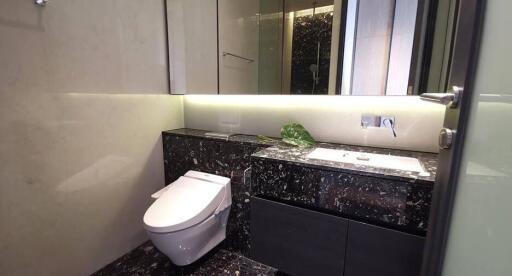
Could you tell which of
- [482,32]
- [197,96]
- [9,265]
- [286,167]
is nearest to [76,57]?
[197,96]

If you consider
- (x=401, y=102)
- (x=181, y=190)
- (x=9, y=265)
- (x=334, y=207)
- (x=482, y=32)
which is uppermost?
(x=482, y=32)

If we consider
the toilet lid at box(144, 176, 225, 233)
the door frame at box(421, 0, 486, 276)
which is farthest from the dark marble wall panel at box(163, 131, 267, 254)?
the door frame at box(421, 0, 486, 276)

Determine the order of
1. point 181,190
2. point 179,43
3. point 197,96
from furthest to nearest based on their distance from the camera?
point 197,96, point 179,43, point 181,190

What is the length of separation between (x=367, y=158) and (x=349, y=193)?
0.94ft

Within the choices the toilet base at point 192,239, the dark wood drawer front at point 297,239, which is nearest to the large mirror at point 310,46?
the dark wood drawer front at point 297,239

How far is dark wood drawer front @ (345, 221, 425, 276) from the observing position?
0.89 m

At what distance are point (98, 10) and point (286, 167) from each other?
1347 mm

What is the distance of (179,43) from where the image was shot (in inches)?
70.1

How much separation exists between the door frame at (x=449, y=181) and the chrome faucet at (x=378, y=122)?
655mm

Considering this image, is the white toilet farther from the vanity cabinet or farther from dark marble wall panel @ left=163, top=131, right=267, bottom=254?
the vanity cabinet

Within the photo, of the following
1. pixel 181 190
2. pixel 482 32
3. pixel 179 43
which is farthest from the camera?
pixel 179 43

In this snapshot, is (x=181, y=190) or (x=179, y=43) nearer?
(x=181, y=190)

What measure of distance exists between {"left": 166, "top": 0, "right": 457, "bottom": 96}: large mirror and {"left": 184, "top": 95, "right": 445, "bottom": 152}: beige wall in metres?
0.07

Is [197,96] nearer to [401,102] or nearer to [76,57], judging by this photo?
[76,57]
